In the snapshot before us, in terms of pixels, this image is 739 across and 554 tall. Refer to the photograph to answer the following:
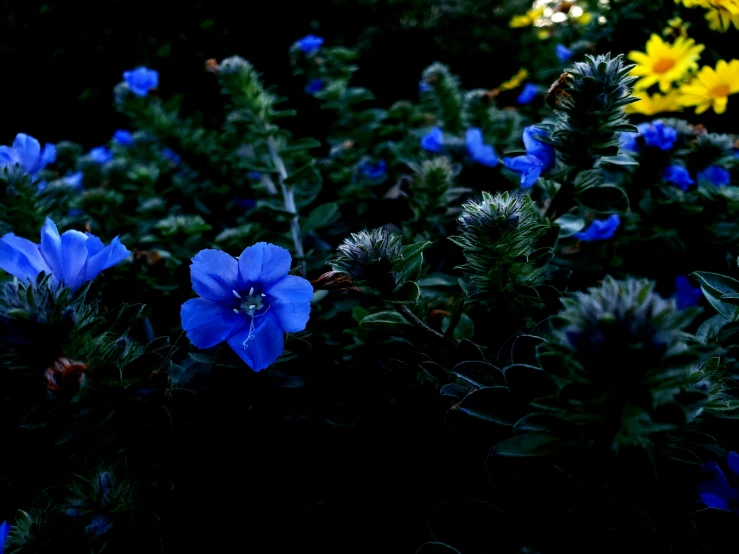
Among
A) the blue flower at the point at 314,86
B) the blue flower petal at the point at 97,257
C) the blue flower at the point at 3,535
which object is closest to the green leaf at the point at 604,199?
the blue flower petal at the point at 97,257

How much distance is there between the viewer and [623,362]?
0.58 m

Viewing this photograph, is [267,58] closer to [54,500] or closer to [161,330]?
[161,330]

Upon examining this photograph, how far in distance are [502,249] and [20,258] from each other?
0.75 m

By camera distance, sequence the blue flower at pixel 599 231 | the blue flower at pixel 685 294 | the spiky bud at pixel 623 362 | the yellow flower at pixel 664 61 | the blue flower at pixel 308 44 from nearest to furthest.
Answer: the spiky bud at pixel 623 362
the blue flower at pixel 599 231
the blue flower at pixel 685 294
the yellow flower at pixel 664 61
the blue flower at pixel 308 44

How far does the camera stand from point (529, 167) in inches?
42.5

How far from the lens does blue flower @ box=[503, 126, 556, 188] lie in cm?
104

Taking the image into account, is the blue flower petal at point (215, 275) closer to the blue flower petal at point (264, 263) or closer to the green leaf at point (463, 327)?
the blue flower petal at point (264, 263)

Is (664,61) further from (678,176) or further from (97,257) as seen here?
(97,257)

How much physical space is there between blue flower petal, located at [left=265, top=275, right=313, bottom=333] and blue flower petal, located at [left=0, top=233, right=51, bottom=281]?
1.17 ft

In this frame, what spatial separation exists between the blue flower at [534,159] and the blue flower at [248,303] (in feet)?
1.68

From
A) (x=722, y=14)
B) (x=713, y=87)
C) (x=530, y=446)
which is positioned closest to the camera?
(x=530, y=446)

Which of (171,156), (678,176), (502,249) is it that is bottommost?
(502,249)

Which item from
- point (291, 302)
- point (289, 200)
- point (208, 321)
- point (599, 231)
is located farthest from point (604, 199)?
point (289, 200)

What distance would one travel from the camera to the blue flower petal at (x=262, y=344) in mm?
793
